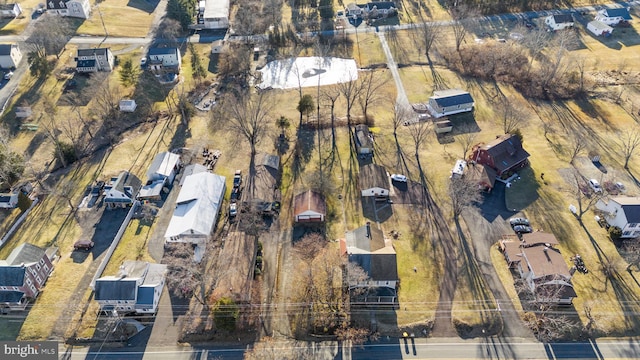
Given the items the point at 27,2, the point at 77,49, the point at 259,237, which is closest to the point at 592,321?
the point at 259,237

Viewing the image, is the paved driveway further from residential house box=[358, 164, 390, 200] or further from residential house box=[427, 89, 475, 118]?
residential house box=[427, 89, 475, 118]

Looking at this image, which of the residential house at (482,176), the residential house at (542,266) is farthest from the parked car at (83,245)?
the residential house at (482,176)

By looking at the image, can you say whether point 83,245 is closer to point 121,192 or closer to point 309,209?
point 121,192

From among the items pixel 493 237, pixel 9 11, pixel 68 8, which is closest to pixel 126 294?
pixel 493 237

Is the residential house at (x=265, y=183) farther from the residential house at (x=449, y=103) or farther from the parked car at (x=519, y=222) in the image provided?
the parked car at (x=519, y=222)

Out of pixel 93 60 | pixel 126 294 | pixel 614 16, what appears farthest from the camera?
pixel 614 16

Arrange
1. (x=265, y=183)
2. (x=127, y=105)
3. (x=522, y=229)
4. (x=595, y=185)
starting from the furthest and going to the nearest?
(x=127, y=105) < (x=265, y=183) < (x=595, y=185) < (x=522, y=229)

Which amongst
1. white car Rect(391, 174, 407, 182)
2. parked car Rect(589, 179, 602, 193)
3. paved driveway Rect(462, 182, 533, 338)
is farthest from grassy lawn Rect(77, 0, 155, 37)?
parked car Rect(589, 179, 602, 193)
